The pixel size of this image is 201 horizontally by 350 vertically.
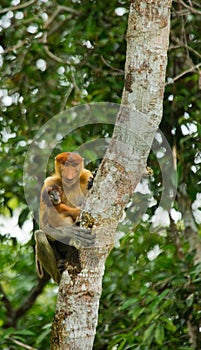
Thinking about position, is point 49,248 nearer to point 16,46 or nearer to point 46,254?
point 46,254

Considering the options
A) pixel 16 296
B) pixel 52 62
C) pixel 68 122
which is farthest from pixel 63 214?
pixel 16 296

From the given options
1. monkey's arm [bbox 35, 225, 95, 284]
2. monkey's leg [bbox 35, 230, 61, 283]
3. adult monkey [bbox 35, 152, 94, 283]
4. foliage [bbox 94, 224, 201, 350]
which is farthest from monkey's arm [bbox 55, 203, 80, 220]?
foliage [bbox 94, 224, 201, 350]

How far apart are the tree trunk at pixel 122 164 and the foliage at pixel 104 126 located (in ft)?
6.84

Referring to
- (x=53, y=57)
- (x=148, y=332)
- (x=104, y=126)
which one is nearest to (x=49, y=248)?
(x=148, y=332)

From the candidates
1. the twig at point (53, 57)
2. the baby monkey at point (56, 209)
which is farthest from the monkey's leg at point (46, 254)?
the twig at point (53, 57)

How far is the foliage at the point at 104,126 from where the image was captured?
16.8ft

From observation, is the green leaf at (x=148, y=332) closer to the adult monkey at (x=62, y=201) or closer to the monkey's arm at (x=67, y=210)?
the adult monkey at (x=62, y=201)

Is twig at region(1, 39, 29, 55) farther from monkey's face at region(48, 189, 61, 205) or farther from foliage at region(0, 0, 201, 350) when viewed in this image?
monkey's face at region(48, 189, 61, 205)

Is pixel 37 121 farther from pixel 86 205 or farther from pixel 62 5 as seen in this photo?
pixel 86 205

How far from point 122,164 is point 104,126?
239 centimetres

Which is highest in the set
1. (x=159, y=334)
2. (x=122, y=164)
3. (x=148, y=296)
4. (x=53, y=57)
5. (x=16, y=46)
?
(x=16, y=46)

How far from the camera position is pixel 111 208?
2.81m

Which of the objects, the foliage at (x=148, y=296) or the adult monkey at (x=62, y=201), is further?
the foliage at (x=148, y=296)

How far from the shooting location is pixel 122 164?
112 inches
